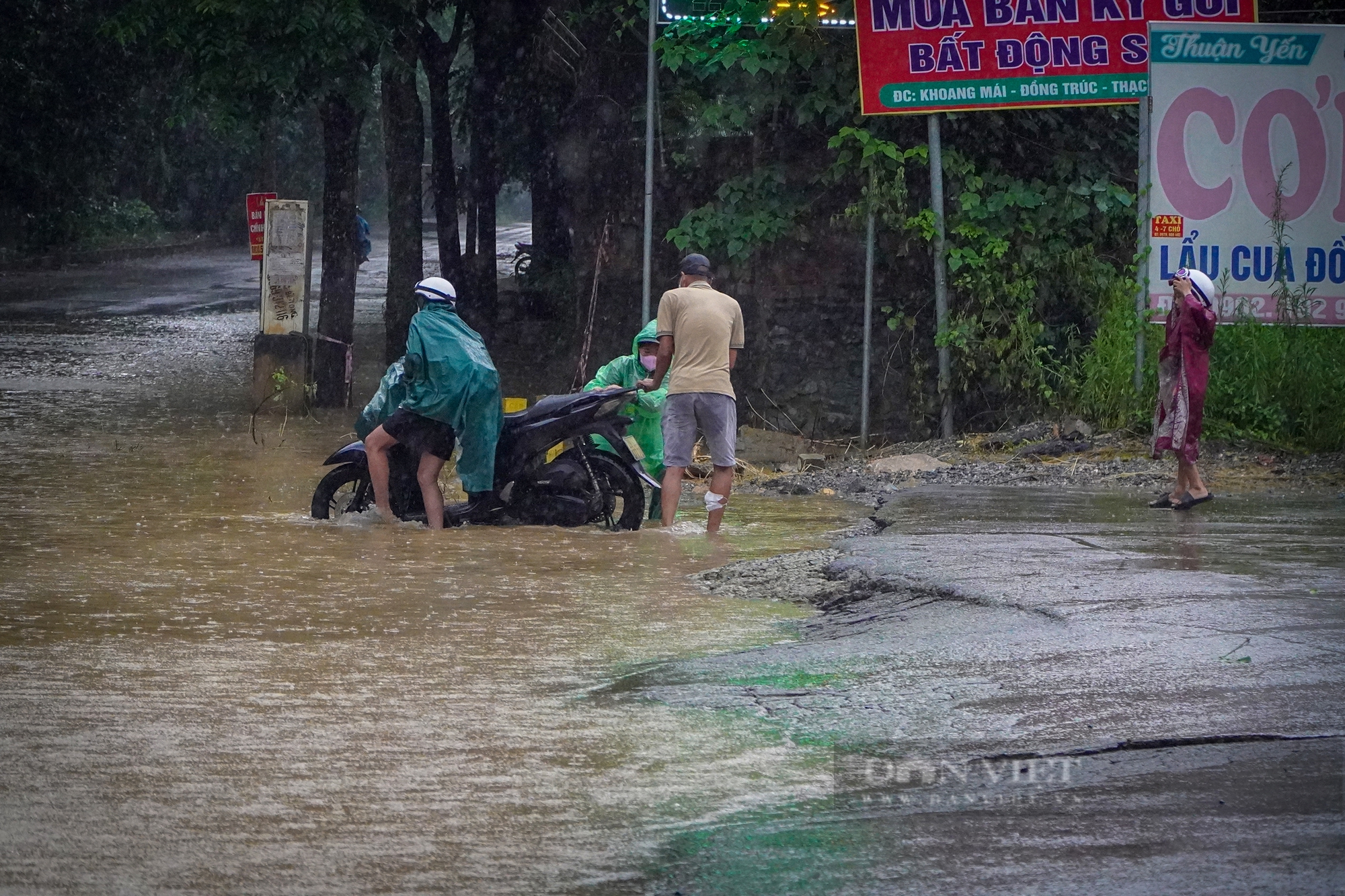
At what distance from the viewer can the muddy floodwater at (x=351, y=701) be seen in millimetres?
4176

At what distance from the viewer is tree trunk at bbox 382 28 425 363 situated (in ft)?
59.4

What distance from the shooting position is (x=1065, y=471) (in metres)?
11.6

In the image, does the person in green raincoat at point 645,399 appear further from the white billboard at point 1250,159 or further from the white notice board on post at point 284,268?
the white notice board on post at point 284,268

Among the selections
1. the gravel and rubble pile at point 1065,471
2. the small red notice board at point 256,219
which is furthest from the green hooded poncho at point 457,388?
the small red notice board at point 256,219

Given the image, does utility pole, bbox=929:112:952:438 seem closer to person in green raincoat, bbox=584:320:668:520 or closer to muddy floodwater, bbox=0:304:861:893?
muddy floodwater, bbox=0:304:861:893

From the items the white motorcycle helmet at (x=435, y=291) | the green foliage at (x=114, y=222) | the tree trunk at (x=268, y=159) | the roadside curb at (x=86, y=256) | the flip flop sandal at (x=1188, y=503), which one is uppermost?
the tree trunk at (x=268, y=159)

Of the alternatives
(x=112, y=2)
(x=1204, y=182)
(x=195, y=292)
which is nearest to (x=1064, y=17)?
(x=1204, y=182)

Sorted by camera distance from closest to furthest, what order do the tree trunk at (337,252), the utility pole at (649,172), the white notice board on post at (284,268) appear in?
the utility pole at (649,172) < the white notice board on post at (284,268) < the tree trunk at (337,252)

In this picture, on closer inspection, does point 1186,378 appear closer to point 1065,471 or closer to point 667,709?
point 1065,471

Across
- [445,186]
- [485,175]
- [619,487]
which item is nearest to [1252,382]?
[619,487]

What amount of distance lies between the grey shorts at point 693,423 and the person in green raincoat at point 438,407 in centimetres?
102

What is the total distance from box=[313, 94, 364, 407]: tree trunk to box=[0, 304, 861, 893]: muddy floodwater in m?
5.92

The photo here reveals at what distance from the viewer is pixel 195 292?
29812mm

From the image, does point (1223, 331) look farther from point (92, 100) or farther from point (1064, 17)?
point (92, 100)
